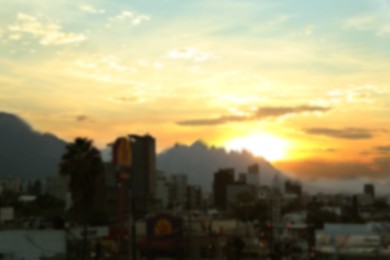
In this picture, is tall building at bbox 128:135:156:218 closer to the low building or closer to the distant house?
the low building

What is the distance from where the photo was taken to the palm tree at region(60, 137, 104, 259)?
62781 mm

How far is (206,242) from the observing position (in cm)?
7638

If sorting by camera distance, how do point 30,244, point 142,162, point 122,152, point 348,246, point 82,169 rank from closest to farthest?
point 30,244 < point 82,169 < point 348,246 < point 122,152 < point 142,162

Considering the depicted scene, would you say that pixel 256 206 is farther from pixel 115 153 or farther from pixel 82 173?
pixel 82 173

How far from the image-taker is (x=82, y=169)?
6259cm

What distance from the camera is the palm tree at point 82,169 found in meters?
62.8

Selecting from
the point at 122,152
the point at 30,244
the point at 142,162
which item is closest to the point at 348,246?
the point at 122,152

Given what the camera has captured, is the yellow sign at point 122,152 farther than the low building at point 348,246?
Yes

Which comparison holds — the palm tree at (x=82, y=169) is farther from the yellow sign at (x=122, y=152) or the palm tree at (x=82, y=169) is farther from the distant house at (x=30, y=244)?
the yellow sign at (x=122, y=152)

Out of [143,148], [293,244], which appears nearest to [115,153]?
[293,244]

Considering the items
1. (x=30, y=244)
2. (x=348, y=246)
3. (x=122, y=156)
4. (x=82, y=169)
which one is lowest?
(x=348, y=246)

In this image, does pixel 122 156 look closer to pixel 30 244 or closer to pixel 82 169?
pixel 82 169

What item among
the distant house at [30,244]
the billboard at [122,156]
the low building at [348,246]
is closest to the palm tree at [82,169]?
the distant house at [30,244]

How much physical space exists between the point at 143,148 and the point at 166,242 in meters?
100
